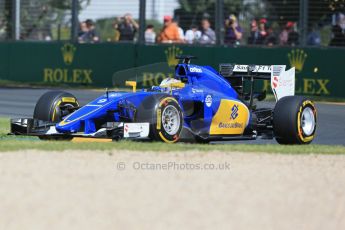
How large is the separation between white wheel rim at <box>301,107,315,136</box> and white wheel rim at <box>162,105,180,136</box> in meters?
1.67

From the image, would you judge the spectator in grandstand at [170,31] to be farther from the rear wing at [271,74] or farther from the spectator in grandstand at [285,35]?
the rear wing at [271,74]

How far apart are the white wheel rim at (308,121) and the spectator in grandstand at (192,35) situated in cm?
992

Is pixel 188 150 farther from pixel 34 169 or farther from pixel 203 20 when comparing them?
pixel 203 20

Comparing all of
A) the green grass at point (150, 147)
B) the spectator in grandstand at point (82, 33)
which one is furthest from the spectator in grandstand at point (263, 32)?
the green grass at point (150, 147)

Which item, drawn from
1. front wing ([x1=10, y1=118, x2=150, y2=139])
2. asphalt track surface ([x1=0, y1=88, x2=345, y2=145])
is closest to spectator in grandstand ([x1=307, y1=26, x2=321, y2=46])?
asphalt track surface ([x1=0, y1=88, x2=345, y2=145])

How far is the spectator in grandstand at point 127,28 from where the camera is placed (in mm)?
21625

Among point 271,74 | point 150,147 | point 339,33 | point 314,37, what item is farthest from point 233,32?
point 150,147

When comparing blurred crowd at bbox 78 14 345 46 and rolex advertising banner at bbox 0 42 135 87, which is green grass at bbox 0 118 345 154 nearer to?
blurred crowd at bbox 78 14 345 46

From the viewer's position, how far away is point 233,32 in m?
20.0

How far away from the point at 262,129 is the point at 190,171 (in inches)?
125

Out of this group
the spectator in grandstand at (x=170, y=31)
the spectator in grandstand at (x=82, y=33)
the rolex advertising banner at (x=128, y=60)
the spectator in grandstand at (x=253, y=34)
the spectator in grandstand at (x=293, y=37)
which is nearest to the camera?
the rolex advertising banner at (x=128, y=60)

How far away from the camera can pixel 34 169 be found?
7.64 metres

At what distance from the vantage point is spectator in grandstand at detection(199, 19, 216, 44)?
20266 mm
